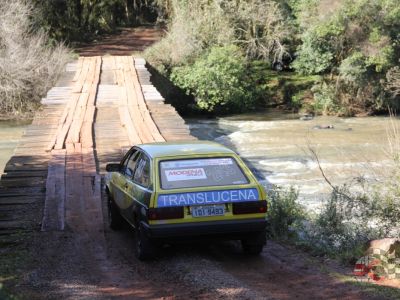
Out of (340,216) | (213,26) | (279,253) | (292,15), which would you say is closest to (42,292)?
(279,253)

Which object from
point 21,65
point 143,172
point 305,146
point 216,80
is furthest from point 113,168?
point 216,80

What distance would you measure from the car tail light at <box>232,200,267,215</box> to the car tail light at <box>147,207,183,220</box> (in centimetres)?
66

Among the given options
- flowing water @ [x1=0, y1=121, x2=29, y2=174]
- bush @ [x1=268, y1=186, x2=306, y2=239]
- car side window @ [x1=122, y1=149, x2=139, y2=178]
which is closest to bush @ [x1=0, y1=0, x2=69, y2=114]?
flowing water @ [x1=0, y1=121, x2=29, y2=174]

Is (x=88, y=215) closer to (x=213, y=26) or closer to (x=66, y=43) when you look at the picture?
(x=213, y=26)

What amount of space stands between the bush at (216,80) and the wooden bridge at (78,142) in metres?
3.17

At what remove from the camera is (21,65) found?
26938mm

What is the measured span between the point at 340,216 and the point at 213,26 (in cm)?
2436

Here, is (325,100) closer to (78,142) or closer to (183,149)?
(78,142)

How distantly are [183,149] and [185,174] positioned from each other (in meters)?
0.64

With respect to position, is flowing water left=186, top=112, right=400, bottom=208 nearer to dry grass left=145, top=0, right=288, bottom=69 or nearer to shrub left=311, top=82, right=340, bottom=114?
shrub left=311, top=82, right=340, bottom=114

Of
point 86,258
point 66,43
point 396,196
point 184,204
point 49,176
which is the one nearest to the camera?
point 184,204

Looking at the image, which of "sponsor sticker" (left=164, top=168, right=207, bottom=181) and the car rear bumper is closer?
the car rear bumper

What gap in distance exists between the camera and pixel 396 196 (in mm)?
9477

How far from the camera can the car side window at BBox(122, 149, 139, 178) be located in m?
8.62
